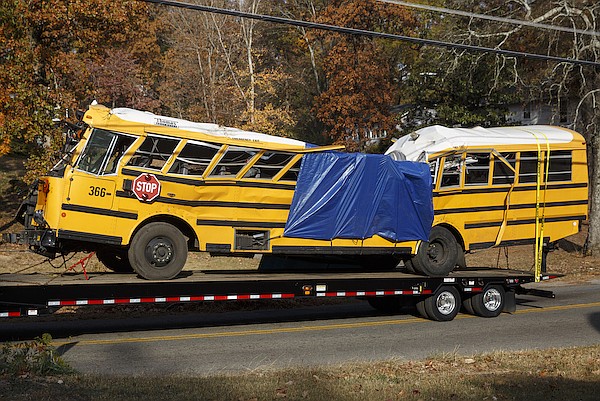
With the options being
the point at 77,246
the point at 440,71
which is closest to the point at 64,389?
the point at 77,246

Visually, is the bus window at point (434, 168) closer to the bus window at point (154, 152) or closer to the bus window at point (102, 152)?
the bus window at point (154, 152)

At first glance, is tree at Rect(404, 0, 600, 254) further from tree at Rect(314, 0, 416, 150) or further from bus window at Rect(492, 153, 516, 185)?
bus window at Rect(492, 153, 516, 185)

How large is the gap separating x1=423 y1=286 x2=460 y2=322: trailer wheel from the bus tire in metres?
0.63

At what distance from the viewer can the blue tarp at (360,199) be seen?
46.6 feet

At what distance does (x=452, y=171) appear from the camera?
1566 centimetres

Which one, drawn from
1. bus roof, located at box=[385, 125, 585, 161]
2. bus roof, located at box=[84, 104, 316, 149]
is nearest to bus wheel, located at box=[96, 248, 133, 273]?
bus roof, located at box=[84, 104, 316, 149]

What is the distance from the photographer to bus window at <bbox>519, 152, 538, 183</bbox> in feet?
53.2

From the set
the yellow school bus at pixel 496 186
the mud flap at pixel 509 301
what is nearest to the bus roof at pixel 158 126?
the yellow school bus at pixel 496 186

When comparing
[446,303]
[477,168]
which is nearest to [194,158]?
[446,303]

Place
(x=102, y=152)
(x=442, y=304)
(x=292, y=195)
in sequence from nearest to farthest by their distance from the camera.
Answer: (x=102, y=152)
(x=292, y=195)
(x=442, y=304)

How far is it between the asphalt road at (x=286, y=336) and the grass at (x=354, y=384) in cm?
102

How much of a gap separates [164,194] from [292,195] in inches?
101

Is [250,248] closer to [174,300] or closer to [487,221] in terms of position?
[174,300]

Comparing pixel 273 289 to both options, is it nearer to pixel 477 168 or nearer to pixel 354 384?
pixel 354 384
